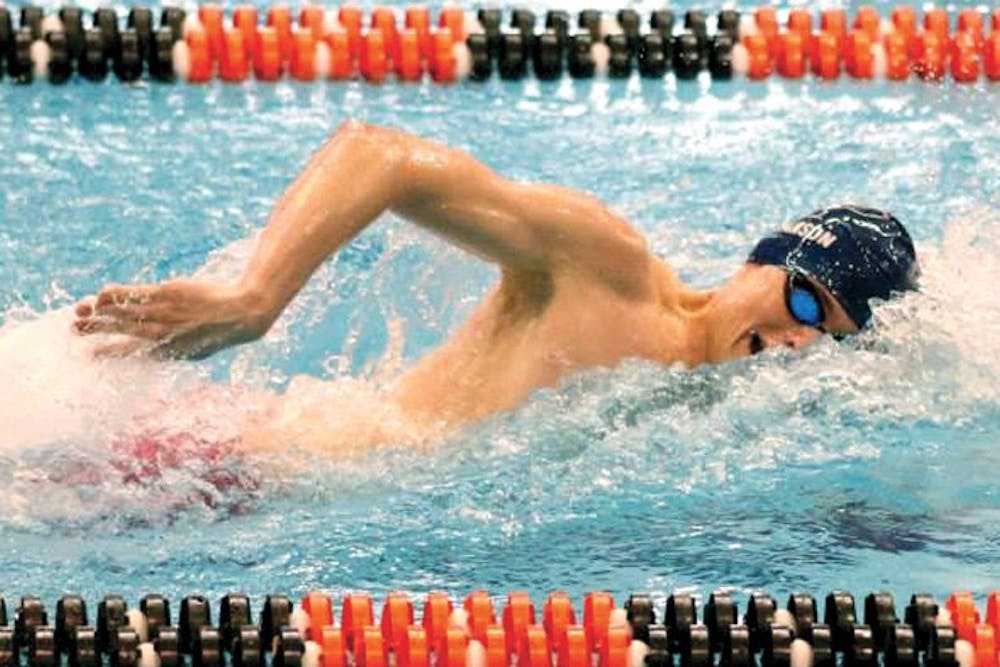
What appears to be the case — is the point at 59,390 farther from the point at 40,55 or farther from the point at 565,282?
the point at 40,55

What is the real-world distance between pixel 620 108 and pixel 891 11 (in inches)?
41.7

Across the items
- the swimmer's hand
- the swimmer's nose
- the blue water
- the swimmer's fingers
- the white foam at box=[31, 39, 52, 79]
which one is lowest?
the blue water

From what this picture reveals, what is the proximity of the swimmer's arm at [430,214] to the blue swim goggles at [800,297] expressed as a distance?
25cm

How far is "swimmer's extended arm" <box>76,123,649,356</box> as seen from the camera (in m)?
3.02

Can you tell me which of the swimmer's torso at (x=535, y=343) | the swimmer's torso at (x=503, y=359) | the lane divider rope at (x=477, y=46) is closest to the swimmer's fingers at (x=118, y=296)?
the swimmer's torso at (x=503, y=359)

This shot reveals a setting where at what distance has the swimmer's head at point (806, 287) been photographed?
3633 mm

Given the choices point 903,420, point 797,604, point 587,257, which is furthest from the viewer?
point 903,420

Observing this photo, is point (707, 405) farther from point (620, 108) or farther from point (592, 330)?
point (620, 108)

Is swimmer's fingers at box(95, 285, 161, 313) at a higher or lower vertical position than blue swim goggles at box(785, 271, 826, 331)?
higher

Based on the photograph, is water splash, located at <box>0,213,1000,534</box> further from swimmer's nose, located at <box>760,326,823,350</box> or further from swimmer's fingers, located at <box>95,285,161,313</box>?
swimmer's fingers, located at <box>95,285,161,313</box>

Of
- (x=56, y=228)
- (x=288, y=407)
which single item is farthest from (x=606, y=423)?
(x=56, y=228)

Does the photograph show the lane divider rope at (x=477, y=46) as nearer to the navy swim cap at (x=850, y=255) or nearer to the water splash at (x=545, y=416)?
the water splash at (x=545, y=416)

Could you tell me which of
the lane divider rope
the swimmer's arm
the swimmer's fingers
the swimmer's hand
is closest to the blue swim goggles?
the swimmer's arm

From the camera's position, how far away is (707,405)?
379cm
